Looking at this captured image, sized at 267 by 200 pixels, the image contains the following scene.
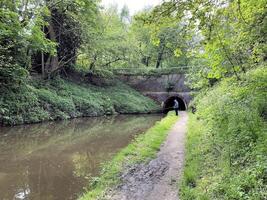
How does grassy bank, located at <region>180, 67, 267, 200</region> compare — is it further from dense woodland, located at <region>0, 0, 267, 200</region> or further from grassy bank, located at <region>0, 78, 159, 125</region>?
grassy bank, located at <region>0, 78, 159, 125</region>

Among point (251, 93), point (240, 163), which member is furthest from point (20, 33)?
point (240, 163)

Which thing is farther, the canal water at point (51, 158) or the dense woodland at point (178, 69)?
the canal water at point (51, 158)

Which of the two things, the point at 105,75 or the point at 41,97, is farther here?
the point at 105,75

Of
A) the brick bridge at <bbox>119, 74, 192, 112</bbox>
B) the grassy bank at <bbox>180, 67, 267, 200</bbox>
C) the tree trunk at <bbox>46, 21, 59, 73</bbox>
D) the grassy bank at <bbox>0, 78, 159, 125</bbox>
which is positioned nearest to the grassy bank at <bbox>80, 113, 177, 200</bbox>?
the grassy bank at <bbox>180, 67, 267, 200</bbox>

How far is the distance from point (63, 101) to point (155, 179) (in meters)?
13.9

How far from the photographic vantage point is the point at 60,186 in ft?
19.7

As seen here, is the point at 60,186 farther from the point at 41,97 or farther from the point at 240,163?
the point at 41,97

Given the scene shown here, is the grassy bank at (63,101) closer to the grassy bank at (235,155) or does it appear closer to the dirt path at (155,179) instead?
the dirt path at (155,179)

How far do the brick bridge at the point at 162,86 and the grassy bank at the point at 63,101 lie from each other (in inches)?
55.7

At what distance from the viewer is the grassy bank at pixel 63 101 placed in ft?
49.0

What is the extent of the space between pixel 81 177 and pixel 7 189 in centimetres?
162

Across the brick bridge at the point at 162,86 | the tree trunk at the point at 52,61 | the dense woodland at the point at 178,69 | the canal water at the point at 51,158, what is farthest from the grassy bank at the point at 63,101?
the brick bridge at the point at 162,86

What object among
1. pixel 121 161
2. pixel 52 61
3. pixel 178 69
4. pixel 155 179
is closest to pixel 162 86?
pixel 178 69

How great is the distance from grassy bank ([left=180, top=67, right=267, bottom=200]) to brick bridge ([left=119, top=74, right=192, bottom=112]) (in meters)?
20.4
